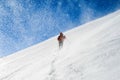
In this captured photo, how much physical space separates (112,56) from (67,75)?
1972mm

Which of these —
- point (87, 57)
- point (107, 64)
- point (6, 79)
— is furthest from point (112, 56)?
point (6, 79)

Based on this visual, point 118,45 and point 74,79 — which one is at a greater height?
point 118,45

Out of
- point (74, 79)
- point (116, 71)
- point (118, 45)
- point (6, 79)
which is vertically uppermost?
point (6, 79)

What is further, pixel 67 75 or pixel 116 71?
pixel 67 75

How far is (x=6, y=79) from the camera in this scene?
42.4ft

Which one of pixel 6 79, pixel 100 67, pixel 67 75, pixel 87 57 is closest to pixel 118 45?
pixel 87 57

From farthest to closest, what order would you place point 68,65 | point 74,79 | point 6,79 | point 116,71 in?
1. point 6,79
2. point 68,65
3. point 74,79
4. point 116,71

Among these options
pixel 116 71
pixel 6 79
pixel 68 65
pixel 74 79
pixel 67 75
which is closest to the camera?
pixel 116 71

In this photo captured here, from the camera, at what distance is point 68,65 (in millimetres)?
11117

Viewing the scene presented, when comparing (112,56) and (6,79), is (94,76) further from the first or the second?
(6,79)

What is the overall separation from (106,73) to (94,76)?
0.43m

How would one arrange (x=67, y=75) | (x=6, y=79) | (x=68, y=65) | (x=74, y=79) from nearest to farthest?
(x=74, y=79)
(x=67, y=75)
(x=68, y=65)
(x=6, y=79)

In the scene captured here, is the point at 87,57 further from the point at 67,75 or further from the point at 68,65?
the point at 67,75

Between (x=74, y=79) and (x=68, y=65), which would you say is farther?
(x=68, y=65)
